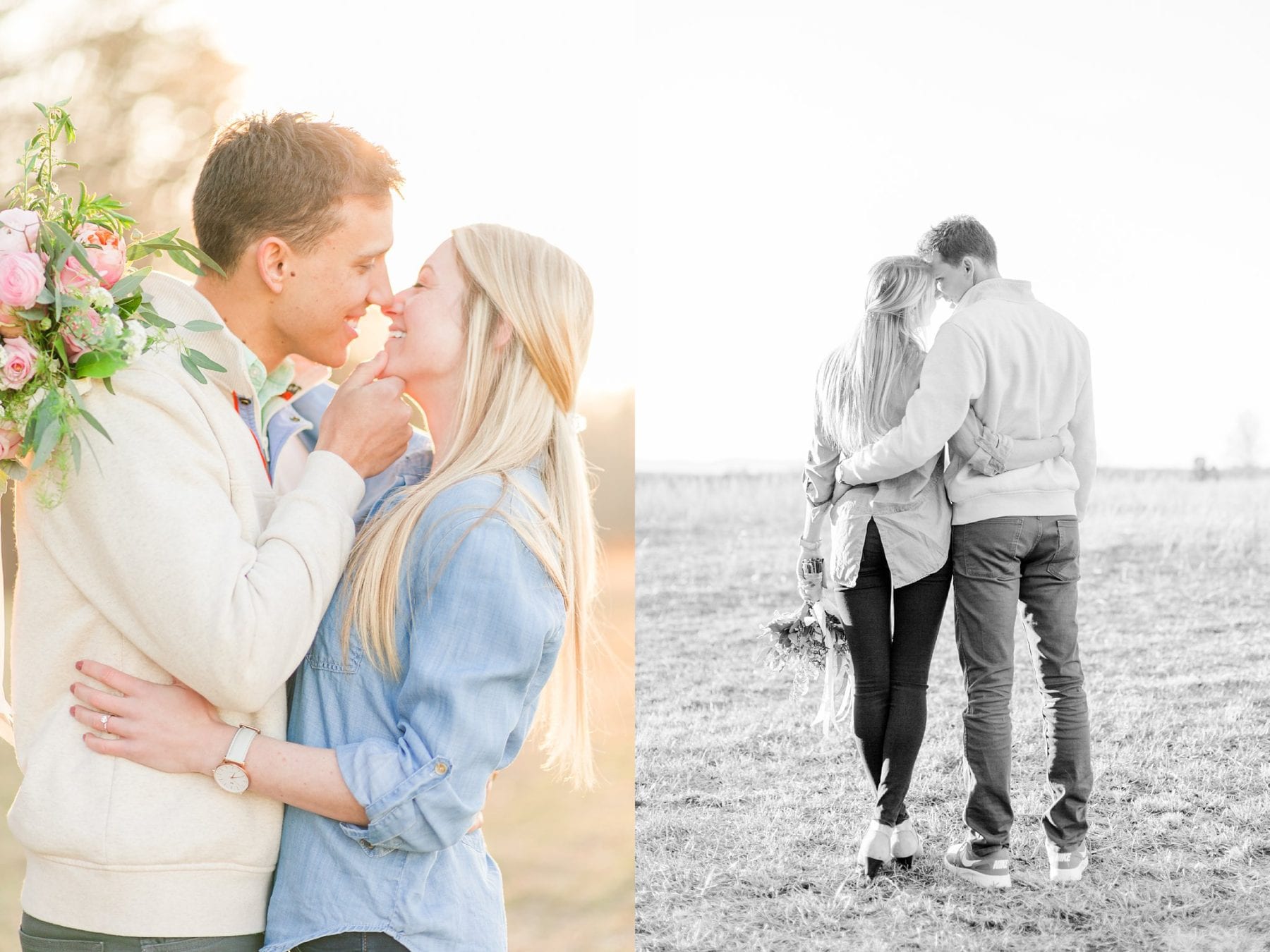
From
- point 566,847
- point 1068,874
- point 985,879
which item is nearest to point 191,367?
point 985,879

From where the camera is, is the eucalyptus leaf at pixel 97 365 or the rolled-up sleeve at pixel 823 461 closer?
the eucalyptus leaf at pixel 97 365

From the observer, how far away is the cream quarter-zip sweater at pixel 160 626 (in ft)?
3.66

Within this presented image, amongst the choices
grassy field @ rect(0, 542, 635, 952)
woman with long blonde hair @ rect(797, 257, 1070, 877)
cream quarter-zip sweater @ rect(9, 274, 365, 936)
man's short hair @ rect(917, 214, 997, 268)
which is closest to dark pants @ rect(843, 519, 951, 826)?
woman with long blonde hair @ rect(797, 257, 1070, 877)

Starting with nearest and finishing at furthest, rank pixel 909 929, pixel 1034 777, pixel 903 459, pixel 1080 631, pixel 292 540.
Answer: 1. pixel 292 540
2. pixel 903 459
3. pixel 909 929
4. pixel 1034 777
5. pixel 1080 631

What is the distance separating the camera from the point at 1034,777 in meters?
3.87

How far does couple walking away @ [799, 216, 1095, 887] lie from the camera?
117 inches

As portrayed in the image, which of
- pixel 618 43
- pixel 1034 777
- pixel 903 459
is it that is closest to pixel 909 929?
pixel 1034 777

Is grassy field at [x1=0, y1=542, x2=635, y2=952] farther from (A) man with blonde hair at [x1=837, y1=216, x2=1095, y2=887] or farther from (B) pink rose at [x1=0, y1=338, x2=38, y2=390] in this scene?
(B) pink rose at [x1=0, y1=338, x2=38, y2=390]

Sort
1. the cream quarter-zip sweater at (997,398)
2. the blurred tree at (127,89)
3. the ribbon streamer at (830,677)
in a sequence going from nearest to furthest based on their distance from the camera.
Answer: the cream quarter-zip sweater at (997,398), the ribbon streamer at (830,677), the blurred tree at (127,89)

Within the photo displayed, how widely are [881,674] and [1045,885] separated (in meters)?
0.79

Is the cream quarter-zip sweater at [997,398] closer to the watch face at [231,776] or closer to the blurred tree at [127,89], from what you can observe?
the watch face at [231,776]

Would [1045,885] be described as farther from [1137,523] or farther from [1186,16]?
[1186,16]

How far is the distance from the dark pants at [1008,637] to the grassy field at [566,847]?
9.91 ft

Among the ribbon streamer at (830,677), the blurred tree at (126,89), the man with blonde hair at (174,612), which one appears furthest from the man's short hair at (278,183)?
the blurred tree at (126,89)
